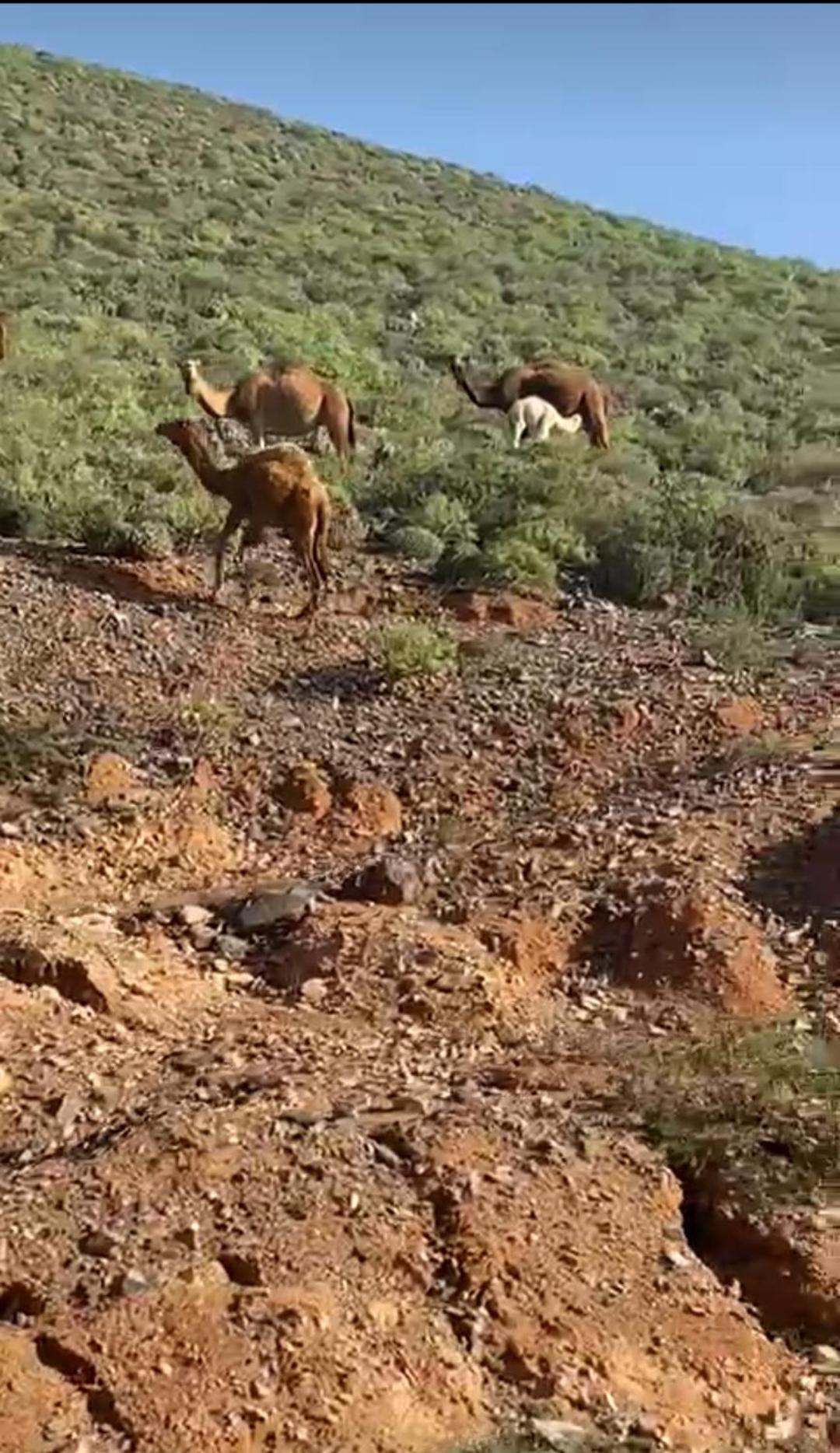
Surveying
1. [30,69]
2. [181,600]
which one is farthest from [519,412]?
[30,69]

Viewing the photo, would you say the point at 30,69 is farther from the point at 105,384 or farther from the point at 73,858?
the point at 73,858

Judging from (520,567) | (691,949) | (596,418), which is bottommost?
(691,949)

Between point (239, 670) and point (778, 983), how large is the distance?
478cm

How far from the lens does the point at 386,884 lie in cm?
905

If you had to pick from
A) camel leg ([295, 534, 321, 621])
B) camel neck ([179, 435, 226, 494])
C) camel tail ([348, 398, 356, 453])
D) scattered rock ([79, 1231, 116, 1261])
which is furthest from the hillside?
camel neck ([179, 435, 226, 494])

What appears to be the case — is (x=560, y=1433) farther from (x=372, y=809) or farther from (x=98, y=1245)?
(x=372, y=809)

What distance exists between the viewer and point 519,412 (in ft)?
63.0

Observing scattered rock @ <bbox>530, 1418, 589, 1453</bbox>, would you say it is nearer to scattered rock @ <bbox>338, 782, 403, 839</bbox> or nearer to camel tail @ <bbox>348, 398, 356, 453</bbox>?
scattered rock @ <bbox>338, 782, 403, 839</bbox>

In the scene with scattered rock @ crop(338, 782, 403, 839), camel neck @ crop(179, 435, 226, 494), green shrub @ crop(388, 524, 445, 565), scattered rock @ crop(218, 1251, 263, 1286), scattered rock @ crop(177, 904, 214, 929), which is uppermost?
camel neck @ crop(179, 435, 226, 494)

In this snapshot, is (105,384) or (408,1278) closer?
(408,1278)

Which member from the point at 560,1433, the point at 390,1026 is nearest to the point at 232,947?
the point at 390,1026

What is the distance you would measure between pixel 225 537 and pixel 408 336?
1403 centimetres

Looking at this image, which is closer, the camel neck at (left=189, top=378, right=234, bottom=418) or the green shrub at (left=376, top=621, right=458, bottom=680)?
the green shrub at (left=376, top=621, right=458, bottom=680)

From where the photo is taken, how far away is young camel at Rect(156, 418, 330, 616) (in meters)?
12.9
